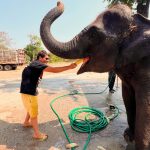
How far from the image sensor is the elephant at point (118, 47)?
3.17 m

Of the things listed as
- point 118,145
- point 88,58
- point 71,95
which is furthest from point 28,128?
point 71,95

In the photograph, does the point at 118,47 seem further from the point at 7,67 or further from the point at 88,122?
the point at 7,67

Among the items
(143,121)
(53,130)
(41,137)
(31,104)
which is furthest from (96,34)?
(53,130)

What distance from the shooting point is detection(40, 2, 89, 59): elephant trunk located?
3.18m

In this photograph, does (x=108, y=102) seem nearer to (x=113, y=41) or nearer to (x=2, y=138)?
(x=2, y=138)

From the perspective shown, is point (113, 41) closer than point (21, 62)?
Yes

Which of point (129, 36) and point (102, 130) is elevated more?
point (129, 36)

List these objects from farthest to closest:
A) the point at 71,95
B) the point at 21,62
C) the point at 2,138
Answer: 1. the point at 21,62
2. the point at 71,95
3. the point at 2,138

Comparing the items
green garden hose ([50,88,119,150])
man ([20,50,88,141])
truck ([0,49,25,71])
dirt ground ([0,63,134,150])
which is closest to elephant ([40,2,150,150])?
dirt ground ([0,63,134,150])

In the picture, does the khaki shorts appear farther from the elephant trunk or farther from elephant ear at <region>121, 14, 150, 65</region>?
elephant ear at <region>121, 14, 150, 65</region>

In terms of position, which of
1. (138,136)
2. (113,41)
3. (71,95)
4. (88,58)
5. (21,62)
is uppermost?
(113,41)

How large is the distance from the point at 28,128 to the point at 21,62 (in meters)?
21.5

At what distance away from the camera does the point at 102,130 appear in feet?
15.2

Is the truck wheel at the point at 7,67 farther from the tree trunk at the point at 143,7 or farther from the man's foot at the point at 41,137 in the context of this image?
the man's foot at the point at 41,137
